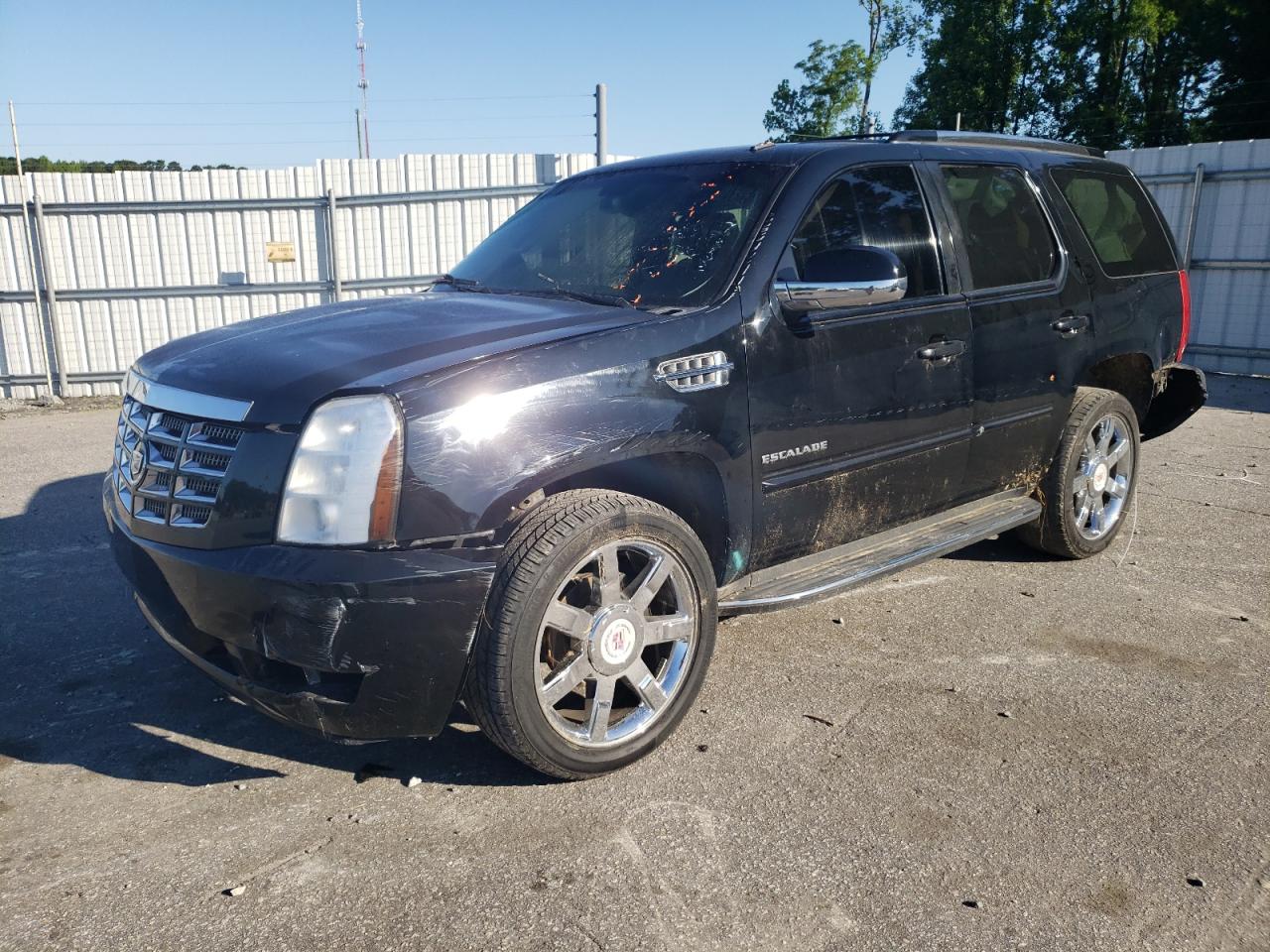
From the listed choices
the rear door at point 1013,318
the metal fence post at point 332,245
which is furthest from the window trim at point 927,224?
the metal fence post at point 332,245

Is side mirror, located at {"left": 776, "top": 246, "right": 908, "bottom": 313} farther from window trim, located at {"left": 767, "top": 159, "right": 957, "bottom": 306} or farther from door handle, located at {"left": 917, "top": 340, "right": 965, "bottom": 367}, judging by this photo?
door handle, located at {"left": 917, "top": 340, "right": 965, "bottom": 367}

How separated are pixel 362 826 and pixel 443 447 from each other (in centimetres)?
111

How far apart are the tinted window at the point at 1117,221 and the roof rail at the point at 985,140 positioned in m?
0.16

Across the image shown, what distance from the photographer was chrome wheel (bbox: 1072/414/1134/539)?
4.94 meters

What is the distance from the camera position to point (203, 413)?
2811 mm

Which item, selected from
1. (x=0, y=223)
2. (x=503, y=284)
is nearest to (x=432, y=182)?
(x=0, y=223)

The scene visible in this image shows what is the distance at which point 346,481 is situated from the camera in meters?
2.58

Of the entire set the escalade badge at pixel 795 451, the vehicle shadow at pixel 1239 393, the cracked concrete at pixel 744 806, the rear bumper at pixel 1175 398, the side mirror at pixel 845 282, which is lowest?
the vehicle shadow at pixel 1239 393

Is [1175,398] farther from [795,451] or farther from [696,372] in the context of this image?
[696,372]

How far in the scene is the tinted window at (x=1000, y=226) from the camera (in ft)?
13.7

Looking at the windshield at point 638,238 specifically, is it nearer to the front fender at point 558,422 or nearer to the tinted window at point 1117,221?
the front fender at point 558,422

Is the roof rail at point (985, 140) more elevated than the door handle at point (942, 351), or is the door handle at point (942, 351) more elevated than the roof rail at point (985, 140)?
the roof rail at point (985, 140)

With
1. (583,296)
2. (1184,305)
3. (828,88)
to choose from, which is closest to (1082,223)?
(1184,305)

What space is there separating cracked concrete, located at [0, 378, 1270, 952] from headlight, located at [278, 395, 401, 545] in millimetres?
867
